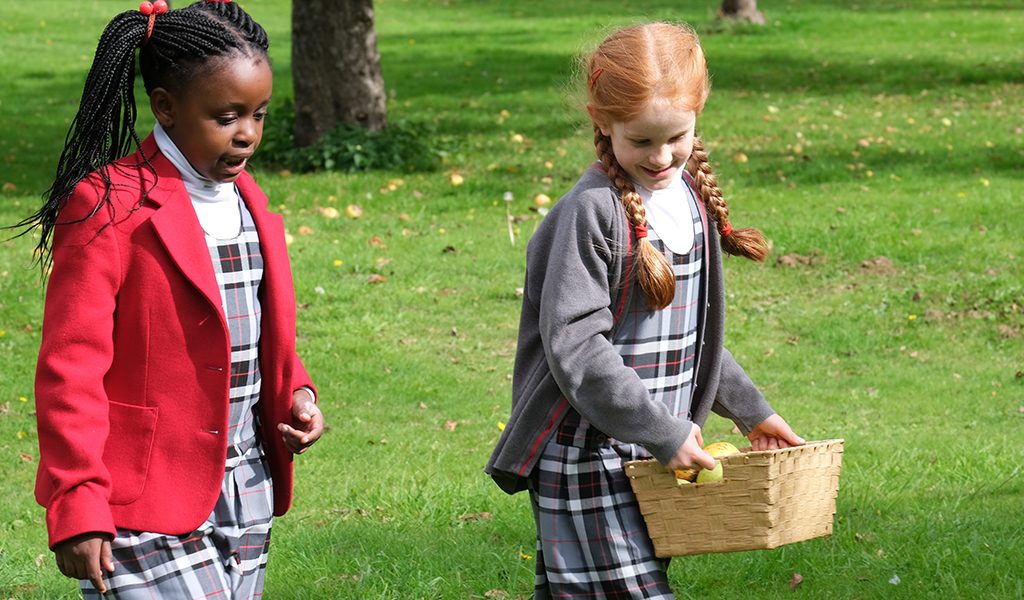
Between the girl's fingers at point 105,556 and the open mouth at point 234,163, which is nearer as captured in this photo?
the girl's fingers at point 105,556

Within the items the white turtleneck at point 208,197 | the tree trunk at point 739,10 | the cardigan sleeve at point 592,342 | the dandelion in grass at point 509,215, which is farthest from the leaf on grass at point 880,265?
the tree trunk at point 739,10

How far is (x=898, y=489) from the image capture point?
507cm

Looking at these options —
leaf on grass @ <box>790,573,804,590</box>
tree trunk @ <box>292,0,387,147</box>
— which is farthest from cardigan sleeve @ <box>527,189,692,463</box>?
tree trunk @ <box>292,0,387,147</box>

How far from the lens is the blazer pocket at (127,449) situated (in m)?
2.68

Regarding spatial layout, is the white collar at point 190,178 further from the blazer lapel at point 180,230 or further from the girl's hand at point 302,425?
the girl's hand at point 302,425

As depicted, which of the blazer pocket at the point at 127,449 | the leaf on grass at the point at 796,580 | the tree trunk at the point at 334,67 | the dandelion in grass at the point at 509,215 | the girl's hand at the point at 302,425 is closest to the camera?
the blazer pocket at the point at 127,449

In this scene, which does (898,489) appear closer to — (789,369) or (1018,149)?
(789,369)

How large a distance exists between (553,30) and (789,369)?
16.0 meters

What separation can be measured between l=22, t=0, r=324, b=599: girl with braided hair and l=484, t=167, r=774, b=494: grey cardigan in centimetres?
48

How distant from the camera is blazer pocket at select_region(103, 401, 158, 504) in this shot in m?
2.68

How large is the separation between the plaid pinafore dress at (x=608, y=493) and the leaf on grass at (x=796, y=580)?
1409 mm

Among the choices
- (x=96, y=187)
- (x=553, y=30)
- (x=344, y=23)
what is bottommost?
(x=553, y=30)

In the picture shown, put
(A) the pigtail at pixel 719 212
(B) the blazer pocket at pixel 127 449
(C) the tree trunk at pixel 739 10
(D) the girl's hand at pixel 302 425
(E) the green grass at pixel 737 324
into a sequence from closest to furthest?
(B) the blazer pocket at pixel 127 449, (D) the girl's hand at pixel 302 425, (A) the pigtail at pixel 719 212, (E) the green grass at pixel 737 324, (C) the tree trunk at pixel 739 10

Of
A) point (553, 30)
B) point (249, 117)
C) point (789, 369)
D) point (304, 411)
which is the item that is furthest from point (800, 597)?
point (553, 30)
